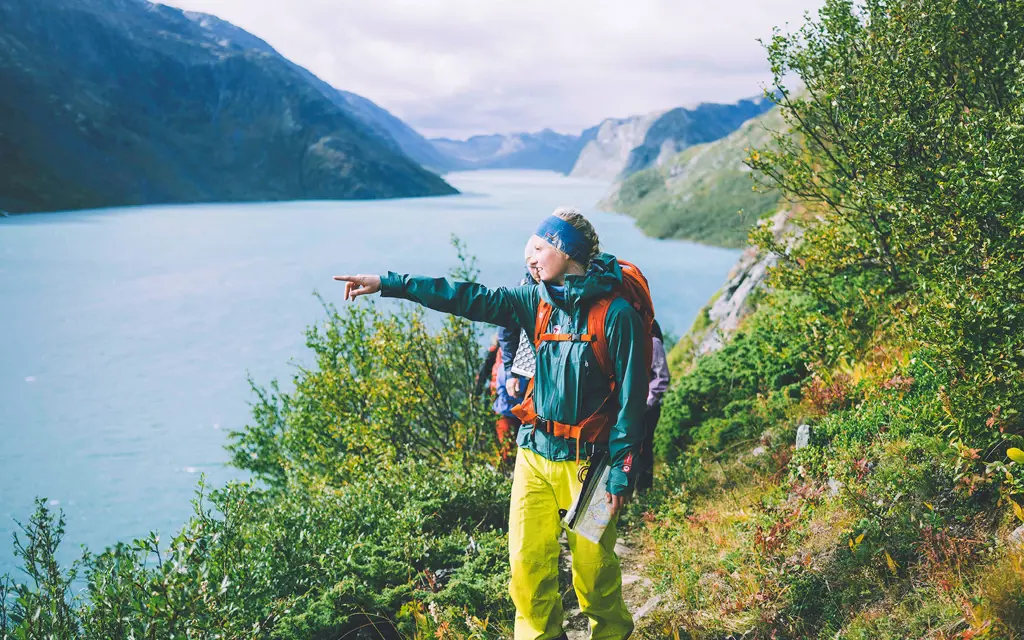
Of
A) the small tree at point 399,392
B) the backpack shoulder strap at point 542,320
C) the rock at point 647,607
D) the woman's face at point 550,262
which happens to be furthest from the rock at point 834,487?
the small tree at point 399,392

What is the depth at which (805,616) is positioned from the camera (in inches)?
172

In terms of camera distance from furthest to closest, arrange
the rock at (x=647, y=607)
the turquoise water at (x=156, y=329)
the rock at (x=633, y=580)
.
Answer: the turquoise water at (x=156, y=329) → the rock at (x=633, y=580) → the rock at (x=647, y=607)

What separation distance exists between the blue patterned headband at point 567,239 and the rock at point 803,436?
347cm

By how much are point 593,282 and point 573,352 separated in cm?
44

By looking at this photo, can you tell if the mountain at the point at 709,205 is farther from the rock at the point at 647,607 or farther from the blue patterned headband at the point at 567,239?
the blue patterned headband at the point at 567,239

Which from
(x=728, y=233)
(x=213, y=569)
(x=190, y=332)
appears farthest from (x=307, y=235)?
(x=213, y=569)

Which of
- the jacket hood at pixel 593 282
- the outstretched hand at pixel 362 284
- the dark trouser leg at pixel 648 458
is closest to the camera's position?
the jacket hood at pixel 593 282

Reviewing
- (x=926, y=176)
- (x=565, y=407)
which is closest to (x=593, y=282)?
(x=565, y=407)

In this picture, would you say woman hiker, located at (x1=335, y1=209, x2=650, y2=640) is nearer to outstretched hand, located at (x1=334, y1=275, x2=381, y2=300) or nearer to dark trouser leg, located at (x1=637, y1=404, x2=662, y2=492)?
outstretched hand, located at (x1=334, y1=275, x2=381, y2=300)

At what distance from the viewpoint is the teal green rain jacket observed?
3838 mm

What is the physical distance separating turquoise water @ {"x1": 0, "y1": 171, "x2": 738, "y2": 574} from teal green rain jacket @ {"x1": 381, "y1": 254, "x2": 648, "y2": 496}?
141 inches

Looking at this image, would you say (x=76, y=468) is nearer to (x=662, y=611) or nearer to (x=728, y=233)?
(x=662, y=611)

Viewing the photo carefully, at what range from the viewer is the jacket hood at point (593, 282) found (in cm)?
397

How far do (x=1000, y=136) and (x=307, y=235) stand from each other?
13571 centimetres
